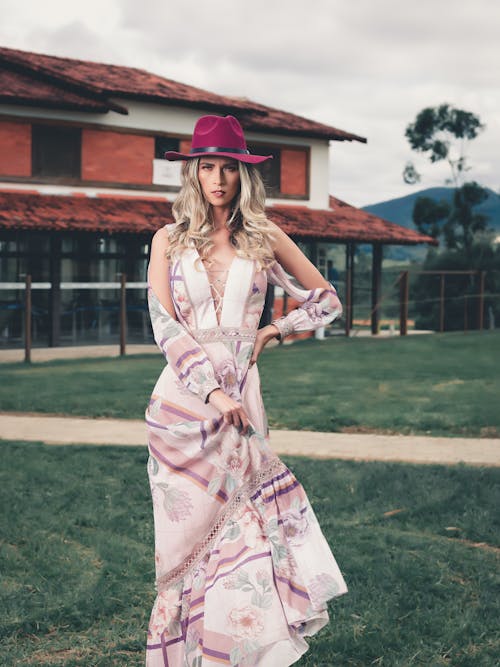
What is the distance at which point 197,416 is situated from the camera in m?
3.29

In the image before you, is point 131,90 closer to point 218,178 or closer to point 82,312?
point 82,312

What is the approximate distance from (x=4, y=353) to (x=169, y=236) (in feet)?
51.1

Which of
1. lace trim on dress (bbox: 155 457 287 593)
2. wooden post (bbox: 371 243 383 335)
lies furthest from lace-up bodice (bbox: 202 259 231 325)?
wooden post (bbox: 371 243 383 335)

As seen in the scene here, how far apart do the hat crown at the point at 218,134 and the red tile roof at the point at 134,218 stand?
1639 centimetres

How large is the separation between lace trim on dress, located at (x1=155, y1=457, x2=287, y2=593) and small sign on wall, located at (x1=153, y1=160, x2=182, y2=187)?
20.4m

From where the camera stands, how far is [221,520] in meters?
3.28

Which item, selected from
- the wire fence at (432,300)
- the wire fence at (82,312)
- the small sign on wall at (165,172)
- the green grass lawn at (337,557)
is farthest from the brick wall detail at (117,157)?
the green grass lawn at (337,557)

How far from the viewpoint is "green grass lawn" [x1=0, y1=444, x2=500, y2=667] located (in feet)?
14.0

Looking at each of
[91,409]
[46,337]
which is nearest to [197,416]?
[91,409]

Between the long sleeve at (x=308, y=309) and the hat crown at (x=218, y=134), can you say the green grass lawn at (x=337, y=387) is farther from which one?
the hat crown at (x=218, y=134)

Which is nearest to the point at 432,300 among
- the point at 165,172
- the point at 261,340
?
the point at 165,172

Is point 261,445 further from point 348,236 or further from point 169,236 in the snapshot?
point 348,236

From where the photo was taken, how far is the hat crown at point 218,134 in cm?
335

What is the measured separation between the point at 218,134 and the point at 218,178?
0.16 meters
